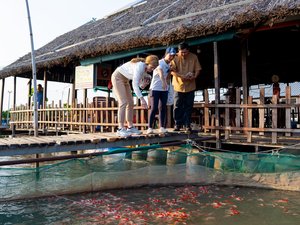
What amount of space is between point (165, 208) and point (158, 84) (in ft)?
8.44

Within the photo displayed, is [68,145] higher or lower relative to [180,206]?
higher

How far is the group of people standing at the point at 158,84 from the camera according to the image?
256 inches

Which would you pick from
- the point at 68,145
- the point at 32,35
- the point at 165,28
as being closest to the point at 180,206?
the point at 68,145

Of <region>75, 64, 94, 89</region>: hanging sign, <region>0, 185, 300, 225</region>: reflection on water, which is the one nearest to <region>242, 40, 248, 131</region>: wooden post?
<region>0, 185, 300, 225</region>: reflection on water

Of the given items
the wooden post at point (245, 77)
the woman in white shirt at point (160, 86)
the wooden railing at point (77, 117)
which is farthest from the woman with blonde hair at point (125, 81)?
the wooden post at point (245, 77)

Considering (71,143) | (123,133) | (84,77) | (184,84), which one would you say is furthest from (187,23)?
(84,77)

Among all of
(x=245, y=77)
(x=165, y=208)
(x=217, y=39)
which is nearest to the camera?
(x=165, y=208)

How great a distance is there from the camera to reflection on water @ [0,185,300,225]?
15.5 feet

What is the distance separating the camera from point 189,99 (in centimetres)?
723

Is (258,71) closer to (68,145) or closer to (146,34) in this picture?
(146,34)

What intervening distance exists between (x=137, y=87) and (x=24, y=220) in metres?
2.94

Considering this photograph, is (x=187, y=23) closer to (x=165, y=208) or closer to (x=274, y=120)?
(x=274, y=120)

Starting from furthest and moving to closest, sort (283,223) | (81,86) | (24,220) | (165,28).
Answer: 1. (81,86)
2. (165,28)
3. (24,220)
4. (283,223)

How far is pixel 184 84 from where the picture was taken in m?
7.20
